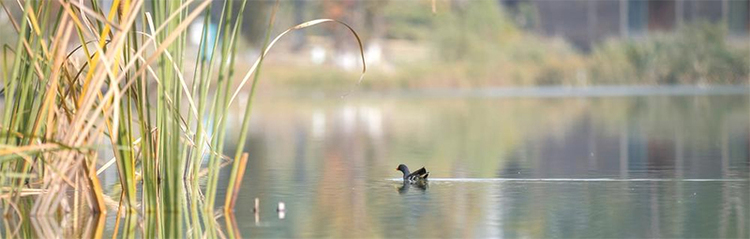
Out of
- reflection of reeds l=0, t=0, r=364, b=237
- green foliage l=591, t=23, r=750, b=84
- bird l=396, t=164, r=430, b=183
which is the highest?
green foliage l=591, t=23, r=750, b=84

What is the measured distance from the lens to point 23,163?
291 inches

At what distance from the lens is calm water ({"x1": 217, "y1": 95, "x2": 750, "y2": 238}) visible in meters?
6.54

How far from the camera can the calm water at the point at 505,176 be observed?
21.5 feet

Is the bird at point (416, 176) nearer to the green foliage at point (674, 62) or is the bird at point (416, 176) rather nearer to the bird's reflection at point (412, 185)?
the bird's reflection at point (412, 185)

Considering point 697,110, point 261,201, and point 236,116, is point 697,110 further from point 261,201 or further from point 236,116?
point 261,201

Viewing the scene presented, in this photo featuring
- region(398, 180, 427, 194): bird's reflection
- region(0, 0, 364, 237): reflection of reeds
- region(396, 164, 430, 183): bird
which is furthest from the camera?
region(396, 164, 430, 183): bird

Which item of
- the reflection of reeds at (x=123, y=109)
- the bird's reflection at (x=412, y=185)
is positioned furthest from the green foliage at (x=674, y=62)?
the reflection of reeds at (x=123, y=109)

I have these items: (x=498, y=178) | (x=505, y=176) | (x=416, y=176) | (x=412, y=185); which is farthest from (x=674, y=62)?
(x=412, y=185)

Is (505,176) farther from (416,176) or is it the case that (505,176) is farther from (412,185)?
(412,185)

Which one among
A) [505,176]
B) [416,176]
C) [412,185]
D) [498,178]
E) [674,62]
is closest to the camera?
[412,185]

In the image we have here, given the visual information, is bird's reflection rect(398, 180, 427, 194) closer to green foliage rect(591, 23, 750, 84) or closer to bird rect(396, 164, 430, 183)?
bird rect(396, 164, 430, 183)

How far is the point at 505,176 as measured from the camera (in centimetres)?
959

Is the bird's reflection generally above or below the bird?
below

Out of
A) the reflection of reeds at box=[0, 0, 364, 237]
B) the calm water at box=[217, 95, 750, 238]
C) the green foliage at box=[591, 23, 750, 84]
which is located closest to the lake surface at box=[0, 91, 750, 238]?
the calm water at box=[217, 95, 750, 238]
